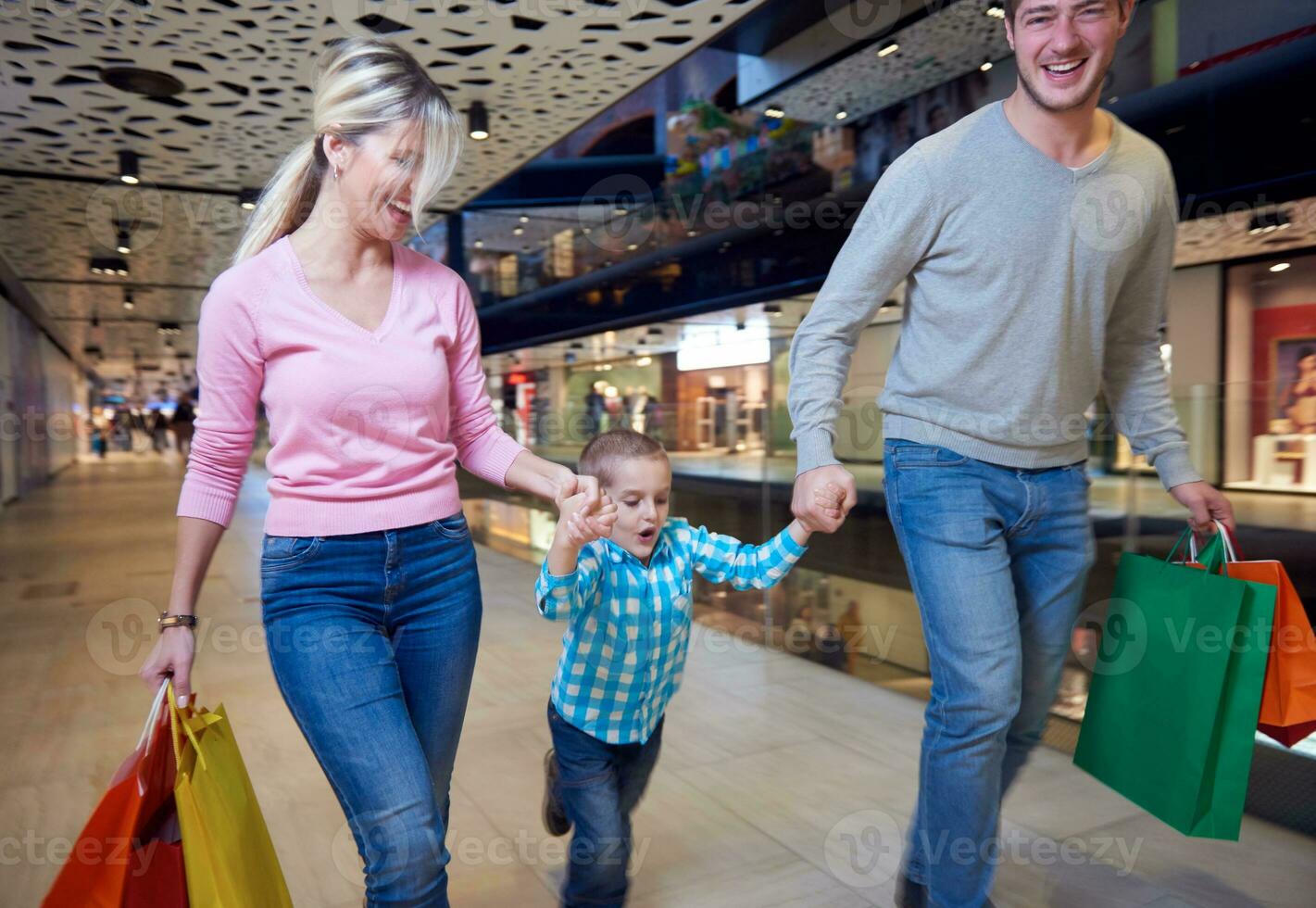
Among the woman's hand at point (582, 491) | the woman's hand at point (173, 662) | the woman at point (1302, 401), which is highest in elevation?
the woman at point (1302, 401)

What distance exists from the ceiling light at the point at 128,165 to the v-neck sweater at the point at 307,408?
7004 millimetres

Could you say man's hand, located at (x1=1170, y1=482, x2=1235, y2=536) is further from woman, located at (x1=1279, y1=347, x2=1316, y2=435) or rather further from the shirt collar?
woman, located at (x1=1279, y1=347, x2=1316, y2=435)

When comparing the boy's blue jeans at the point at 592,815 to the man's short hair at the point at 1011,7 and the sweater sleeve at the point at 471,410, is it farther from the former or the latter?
A: the man's short hair at the point at 1011,7

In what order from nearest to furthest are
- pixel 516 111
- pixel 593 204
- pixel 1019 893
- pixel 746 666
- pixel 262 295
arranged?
pixel 262 295, pixel 1019 893, pixel 746 666, pixel 516 111, pixel 593 204

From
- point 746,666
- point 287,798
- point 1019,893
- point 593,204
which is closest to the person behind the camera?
point 1019,893

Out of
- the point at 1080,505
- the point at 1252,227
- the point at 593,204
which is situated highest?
the point at 593,204

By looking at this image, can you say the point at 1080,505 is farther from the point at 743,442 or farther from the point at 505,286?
the point at 505,286

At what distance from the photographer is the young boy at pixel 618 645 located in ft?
5.73

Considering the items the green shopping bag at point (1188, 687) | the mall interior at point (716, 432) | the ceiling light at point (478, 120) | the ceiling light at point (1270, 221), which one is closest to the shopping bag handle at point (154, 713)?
the mall interior at point (716, 432)

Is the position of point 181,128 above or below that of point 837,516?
above

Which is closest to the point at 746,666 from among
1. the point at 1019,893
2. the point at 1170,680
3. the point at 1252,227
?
the point at 1019,893

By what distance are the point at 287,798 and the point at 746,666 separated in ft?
6.60

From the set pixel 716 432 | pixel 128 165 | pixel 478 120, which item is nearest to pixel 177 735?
pixel 716 432

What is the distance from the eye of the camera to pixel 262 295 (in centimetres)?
132
